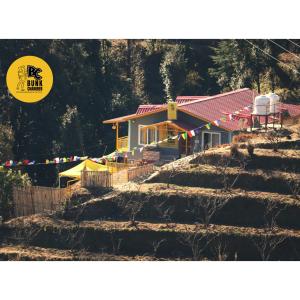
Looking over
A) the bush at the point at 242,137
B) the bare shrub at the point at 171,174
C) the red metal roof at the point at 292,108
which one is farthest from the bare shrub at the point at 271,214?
the red metal roof at the point at 292,108

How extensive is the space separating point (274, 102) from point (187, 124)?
2935 mm

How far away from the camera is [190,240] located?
30.8 meters

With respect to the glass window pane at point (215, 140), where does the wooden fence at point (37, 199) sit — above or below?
below

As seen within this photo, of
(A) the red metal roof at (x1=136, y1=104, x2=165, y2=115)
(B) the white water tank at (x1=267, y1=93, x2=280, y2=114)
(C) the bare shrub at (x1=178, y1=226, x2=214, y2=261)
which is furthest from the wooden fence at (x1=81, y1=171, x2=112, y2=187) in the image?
(B) the white water tank at (x1=267, y1=93, x2=280, y2=114)

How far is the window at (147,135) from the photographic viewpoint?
113ft

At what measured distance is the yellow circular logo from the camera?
3089 centimetres

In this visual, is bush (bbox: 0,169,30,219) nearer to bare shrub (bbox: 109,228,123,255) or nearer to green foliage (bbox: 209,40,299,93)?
bare shrub (bbox: 109,228,123,255)

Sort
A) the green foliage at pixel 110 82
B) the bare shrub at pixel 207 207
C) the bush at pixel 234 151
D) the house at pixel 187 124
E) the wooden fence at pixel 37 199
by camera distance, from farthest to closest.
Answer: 1. the house at pixel 187 124
2. the bush at pixel 234 151
3. the wooden fence at pixel 37 199
4. the green foliage at pixel 110 82
5. the bare shrub at pixel 207 207

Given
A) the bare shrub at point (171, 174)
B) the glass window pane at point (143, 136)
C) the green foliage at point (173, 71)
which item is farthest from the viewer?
the glass window pane at point (143, 136)

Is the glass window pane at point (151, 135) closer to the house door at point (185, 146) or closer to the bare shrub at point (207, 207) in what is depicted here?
the house door at point (185, 146)

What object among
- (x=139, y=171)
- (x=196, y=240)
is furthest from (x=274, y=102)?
(x=196, y=240)

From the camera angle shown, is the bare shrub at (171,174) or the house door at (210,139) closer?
the house door at (210,139)

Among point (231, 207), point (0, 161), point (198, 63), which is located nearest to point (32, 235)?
point (0, 161)

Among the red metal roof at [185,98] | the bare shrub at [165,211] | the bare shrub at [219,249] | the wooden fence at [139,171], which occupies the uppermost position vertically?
the red metal roof at [185,98]
